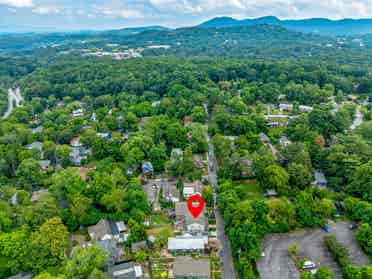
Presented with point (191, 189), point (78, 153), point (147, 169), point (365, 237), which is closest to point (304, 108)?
point (365, 237)

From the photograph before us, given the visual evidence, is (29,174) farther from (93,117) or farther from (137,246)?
(93,117)

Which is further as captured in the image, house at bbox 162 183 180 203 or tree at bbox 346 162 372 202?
house at bbox 162 183 180 203

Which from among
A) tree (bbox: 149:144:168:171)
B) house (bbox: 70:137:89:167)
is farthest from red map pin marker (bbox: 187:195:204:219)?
house (bbox: 70:137:89:167)

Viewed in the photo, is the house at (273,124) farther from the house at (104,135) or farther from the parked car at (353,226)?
the house at (104,135)

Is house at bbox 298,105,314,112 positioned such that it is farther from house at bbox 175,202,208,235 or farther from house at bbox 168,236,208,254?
house at bbox 168,236,208,254

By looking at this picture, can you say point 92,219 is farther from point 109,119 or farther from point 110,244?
point 109,119

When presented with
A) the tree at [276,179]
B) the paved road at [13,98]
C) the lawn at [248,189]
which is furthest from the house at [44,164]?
the paved road at [13,98]
